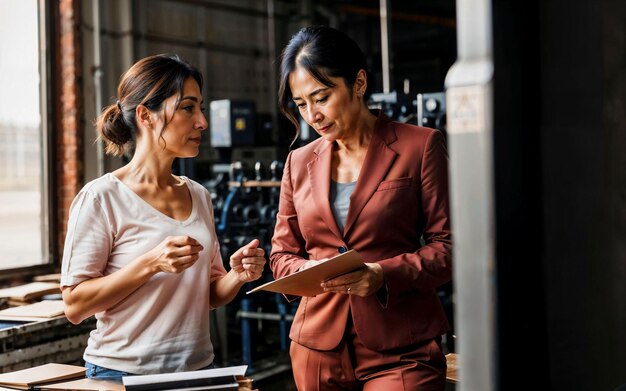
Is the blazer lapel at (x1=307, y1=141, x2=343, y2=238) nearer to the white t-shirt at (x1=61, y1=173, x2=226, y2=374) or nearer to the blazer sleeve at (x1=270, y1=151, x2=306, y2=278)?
the blazer sleeve at (x1=270, y1=151, x2=306, y2=278)

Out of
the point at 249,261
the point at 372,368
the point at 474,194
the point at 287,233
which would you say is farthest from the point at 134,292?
the point at 474,194

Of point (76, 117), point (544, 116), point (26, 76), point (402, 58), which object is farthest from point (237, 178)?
point (402, 58)

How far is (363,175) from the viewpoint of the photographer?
78.1 inches

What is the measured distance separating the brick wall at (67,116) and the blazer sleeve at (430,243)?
4332mm

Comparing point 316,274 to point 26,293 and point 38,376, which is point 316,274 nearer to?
point 38,376

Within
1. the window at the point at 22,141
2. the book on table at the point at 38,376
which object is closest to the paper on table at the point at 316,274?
the book on table at the point at 38,376

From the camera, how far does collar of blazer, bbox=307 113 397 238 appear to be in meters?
1.96

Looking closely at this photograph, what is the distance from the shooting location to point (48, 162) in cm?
566

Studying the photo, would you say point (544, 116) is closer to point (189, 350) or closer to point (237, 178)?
point (189, 350)

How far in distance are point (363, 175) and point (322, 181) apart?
13 centimetres

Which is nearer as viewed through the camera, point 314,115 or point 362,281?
point 362,281

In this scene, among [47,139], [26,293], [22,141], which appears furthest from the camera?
[47,139]

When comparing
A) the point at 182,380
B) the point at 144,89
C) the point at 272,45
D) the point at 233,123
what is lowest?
the point at 182,380

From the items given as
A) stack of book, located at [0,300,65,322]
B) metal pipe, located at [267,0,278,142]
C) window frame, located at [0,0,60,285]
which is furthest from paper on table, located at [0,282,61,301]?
metal pipe, located at [267,0,278,142]
